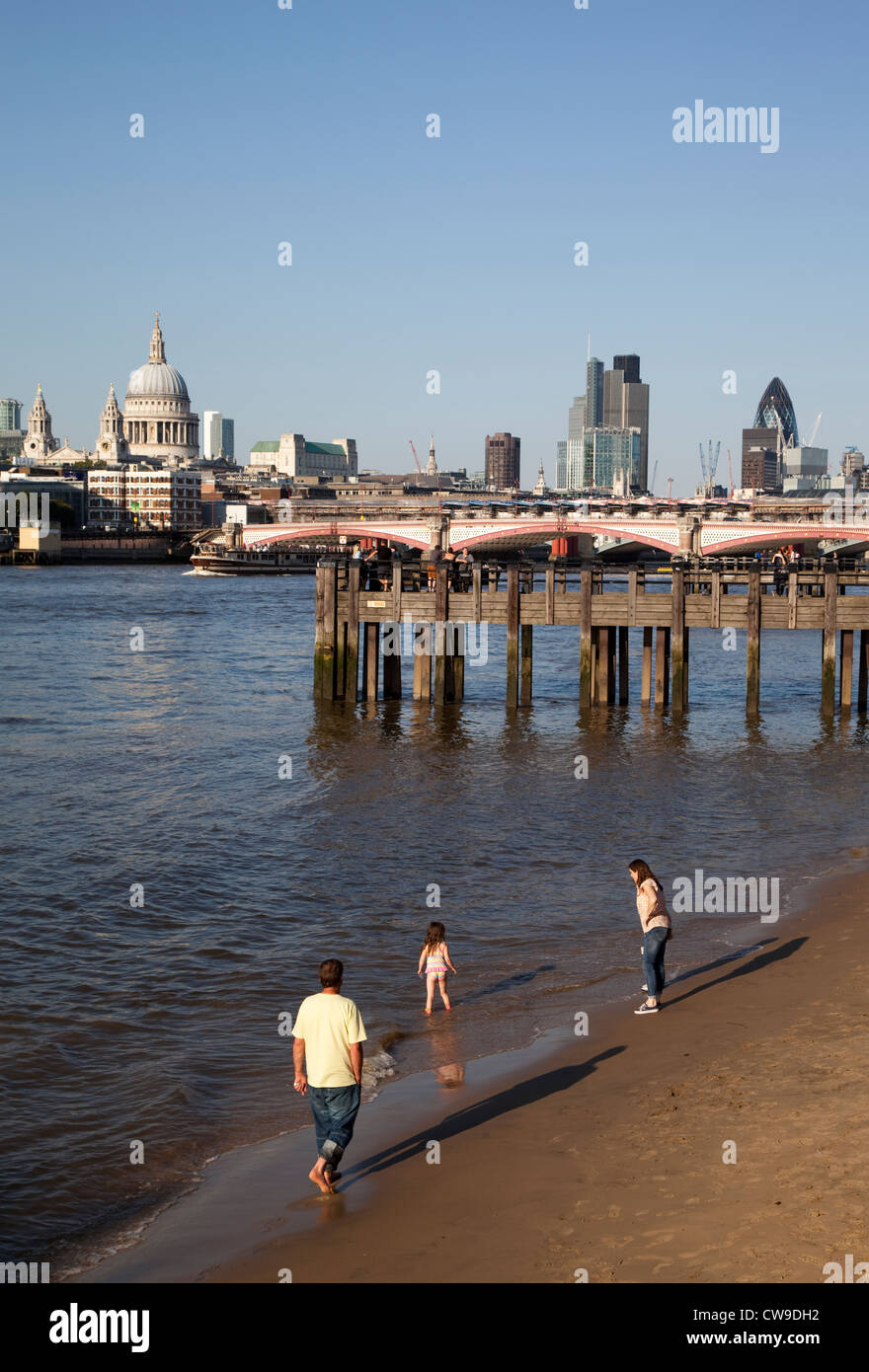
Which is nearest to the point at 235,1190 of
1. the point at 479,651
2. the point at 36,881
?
the point at 36,881

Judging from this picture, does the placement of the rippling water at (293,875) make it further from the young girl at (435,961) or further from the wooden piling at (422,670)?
the wooden piling at (422,670)

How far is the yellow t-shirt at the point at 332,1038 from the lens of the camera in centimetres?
800

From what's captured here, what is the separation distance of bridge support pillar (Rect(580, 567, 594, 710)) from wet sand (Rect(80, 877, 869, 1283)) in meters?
19.0

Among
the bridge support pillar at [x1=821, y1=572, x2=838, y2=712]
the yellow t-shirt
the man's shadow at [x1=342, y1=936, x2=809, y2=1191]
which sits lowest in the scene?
the man's shadow at [x1=342, y1=936, x2=809, y2=1191]

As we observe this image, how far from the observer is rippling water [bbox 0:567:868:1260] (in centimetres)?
1007

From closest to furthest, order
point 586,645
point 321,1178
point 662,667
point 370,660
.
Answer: point 321,1178 < point 586,645 < point 662,667 < point 370,660

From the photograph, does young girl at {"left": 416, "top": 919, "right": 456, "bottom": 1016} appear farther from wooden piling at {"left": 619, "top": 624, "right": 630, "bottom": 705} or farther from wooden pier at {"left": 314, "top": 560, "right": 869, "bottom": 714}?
wooden piling at {"left": 619, "top": 624, "right": 630, "bottom": 705}

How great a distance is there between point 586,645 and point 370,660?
5073mm

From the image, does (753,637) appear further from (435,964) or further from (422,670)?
(435,964)

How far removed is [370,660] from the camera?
32.7 metres

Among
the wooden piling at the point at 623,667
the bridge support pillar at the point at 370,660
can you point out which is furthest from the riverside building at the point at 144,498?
the wooden piling at the point at 623,667

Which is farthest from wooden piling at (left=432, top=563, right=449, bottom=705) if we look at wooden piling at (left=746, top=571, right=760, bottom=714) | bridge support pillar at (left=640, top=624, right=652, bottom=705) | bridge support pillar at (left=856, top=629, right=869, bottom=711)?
bridge support pillar at (left=856, top=629, right=869, bottom=711)

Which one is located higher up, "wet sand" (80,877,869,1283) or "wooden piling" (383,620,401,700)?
"wooden piling" (383,620,401,700)

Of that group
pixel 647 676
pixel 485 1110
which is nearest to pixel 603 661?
pixel 647 676
